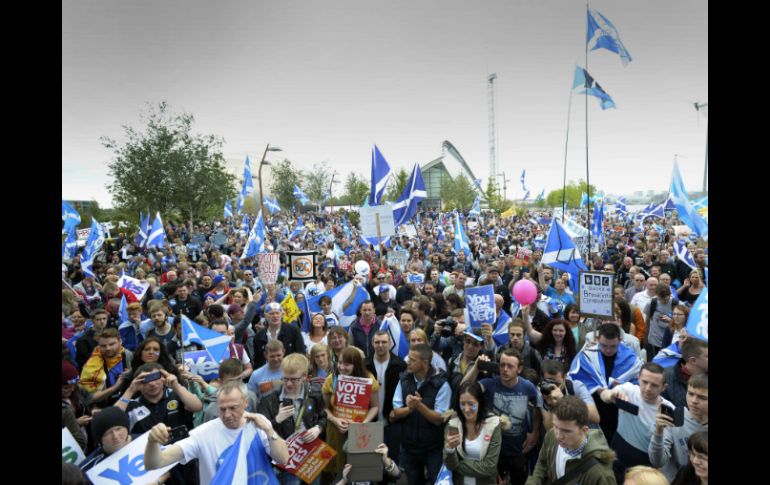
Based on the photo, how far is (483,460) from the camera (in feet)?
12.7

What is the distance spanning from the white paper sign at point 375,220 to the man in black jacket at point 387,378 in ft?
19.8

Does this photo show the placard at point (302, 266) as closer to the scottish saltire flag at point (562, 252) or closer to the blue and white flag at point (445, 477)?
the scottish saltire flag at point (562, 252)

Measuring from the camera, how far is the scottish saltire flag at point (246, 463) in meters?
3.33

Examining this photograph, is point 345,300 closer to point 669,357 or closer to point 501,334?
point 501,334

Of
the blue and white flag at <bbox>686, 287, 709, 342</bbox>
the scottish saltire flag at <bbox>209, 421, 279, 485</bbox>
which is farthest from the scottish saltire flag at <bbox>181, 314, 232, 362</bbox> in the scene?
the blue and white flag at <bbox>686, 287, 709, 342</bbox>

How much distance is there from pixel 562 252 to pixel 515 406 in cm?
591

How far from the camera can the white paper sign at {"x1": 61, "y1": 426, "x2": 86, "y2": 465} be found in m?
3.55

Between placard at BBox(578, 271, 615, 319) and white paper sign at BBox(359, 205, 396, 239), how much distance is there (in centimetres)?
547

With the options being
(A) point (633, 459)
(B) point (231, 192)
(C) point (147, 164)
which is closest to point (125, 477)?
(A) point (633, 459)

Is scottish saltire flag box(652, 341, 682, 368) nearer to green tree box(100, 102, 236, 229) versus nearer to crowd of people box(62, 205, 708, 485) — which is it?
crowd of people box(62, 205, 708, 485)

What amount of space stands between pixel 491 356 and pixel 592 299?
168 cm

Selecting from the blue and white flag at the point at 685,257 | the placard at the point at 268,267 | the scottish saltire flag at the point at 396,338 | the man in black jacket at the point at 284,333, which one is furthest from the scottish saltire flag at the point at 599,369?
the blue and white flag at the point at 685,257
